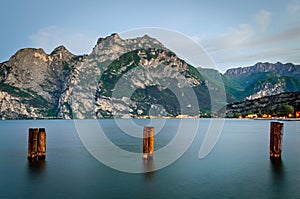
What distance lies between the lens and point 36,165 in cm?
3625

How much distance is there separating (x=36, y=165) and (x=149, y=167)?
1392 cm

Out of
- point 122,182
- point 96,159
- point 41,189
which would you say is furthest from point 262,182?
point 96,159

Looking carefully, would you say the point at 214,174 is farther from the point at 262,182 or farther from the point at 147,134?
the point at 147,134

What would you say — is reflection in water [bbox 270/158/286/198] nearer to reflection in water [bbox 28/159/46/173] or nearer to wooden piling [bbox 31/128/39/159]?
reflection in water [bbox 28/159/46/173]

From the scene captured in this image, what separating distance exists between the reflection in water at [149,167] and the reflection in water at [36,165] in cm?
1177

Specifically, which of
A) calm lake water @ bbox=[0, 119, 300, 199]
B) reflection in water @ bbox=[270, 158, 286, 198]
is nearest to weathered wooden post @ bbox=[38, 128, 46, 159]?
calm lake water @ bbox=[0, 119, 300, 199]

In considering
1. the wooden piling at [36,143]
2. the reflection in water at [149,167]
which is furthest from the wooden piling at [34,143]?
the reflection in water at [149,167]

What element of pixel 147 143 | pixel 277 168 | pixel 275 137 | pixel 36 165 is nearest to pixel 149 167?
pixel 147 143

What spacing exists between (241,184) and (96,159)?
880 inches

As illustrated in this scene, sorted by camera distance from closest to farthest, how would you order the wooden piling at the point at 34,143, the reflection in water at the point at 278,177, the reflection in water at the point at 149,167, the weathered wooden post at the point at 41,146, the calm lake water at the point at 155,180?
the calm lake water at the point at 155,180
the reflection in water at the point at 278,177
the reflection in water at the point at 149,167
the wooden piling at the point at 34,143
the weathered wooden post at the point at 41,146

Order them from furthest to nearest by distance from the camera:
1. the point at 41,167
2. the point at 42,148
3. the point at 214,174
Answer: the point at 42,148
the point at 41,167
the point at 214,174

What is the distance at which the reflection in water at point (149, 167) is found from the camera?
3062cm

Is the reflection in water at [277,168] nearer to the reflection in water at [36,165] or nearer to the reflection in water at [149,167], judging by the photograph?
the reflection in water at [149,167]

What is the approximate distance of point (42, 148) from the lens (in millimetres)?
40594
